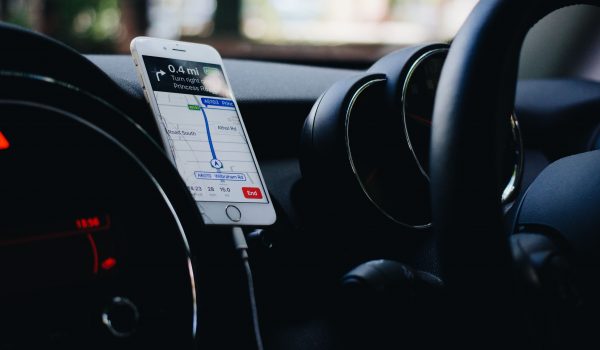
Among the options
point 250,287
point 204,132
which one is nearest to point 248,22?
point 204,132

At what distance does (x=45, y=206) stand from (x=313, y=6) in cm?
669

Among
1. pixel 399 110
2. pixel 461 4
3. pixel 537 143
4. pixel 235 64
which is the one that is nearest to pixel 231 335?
pixel 399 110

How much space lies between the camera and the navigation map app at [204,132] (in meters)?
0.84

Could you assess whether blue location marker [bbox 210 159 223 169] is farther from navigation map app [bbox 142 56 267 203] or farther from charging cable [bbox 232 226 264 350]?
charging cable [bbox 232 226 264 350]

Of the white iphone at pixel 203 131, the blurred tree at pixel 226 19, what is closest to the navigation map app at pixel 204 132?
the white iphone at pixel 203 131

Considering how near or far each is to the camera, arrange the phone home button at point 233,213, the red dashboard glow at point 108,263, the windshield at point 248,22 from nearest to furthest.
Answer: the red dashboard glow at point 108,263 → the phone home button at point 233,213 → the windshield at point 248,22

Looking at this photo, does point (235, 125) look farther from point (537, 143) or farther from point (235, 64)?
point (537, 143)

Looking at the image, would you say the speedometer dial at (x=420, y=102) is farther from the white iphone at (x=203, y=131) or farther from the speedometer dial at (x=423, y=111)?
the white iphone at (x=203, y=131)

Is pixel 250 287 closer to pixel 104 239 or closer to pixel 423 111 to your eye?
pixel 104 239

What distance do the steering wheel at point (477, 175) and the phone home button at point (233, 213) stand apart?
0.32m

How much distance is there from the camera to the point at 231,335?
2.43ft

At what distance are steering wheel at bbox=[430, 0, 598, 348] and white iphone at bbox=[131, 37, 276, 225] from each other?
1.07 ft

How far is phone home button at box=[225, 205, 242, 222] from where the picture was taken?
84cm

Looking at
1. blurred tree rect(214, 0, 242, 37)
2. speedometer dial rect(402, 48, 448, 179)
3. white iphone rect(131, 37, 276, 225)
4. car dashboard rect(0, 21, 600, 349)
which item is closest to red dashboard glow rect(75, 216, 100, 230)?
car dashboard rect(0, 21, 600, 349)
